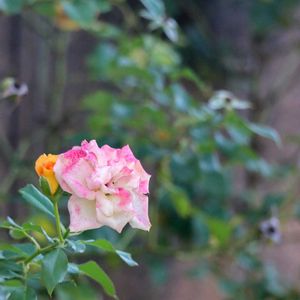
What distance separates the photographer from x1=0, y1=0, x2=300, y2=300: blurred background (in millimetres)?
1550

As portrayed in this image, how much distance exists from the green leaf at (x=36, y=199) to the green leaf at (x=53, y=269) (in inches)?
3.7

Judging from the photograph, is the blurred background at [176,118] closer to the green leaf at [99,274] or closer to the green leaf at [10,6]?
the green leaf at [10,6]

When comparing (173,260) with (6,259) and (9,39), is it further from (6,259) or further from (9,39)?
(6,259)

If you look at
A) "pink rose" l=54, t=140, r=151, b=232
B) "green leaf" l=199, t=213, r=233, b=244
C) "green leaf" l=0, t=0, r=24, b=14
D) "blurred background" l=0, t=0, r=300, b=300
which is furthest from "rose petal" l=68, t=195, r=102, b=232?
"green leaf" l=199, t=213, r=233, b=244

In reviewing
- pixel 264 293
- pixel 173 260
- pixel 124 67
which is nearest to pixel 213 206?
pixel 264 293

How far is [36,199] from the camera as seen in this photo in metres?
0.79

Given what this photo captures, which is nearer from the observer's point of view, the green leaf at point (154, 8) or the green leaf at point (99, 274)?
the green leaf at point (99, 274)

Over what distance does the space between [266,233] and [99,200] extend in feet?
2.63

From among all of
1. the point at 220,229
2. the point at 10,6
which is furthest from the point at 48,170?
the point at 220,229

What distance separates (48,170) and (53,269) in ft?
0.31

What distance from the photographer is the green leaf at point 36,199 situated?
0.78m

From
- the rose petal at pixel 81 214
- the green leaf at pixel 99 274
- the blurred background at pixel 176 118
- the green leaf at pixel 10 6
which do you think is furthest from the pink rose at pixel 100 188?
the green leaf at pixel 10 6

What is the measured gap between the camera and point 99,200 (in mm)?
684

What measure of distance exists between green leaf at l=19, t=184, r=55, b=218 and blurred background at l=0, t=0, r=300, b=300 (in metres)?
0.39
